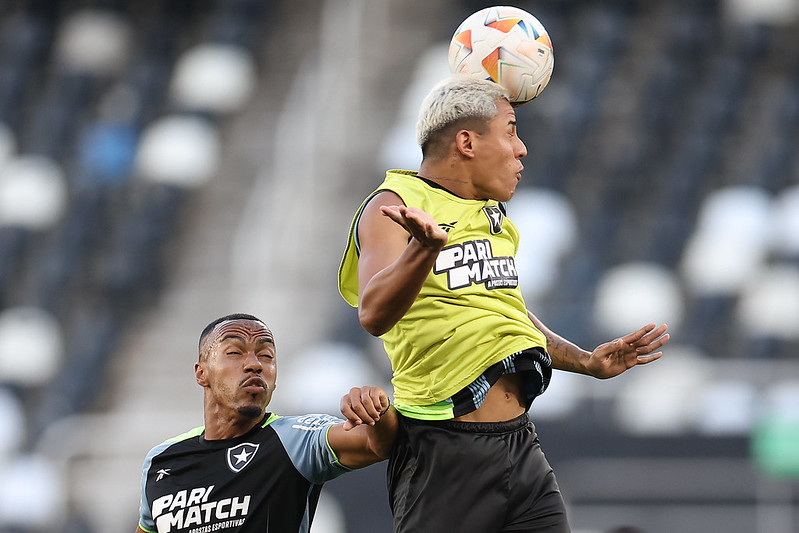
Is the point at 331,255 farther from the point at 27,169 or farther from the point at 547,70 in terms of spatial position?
the point at 547,70

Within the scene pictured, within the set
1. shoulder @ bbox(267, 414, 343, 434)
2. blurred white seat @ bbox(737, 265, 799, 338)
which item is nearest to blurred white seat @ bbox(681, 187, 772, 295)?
blurred white seat @ bbox(737, 265, 799, 338)

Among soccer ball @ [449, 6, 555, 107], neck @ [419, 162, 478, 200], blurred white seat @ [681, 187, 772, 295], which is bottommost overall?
neck @ [419, 162, 478, 200]

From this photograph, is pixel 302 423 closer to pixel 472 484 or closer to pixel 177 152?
pixel 472 484

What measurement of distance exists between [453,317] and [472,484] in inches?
15.7

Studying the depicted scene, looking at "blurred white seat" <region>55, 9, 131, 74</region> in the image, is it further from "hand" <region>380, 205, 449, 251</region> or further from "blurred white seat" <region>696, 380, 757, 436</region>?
"hand" <region>380, 205, 449, 251</region>

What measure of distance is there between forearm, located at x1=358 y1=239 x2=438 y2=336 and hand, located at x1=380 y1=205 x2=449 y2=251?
0.03 m

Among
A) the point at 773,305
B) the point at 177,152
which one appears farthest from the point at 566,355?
the point at 177,152

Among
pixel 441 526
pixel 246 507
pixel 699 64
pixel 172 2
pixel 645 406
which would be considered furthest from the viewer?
pixel 172 2

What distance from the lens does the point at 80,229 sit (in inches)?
450

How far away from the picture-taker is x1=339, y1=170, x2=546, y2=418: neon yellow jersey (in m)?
3.05

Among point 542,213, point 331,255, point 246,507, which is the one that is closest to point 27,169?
point 331,255

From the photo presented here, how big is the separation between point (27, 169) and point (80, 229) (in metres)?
0.75

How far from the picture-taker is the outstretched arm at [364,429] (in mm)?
2830

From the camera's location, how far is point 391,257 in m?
2.94
